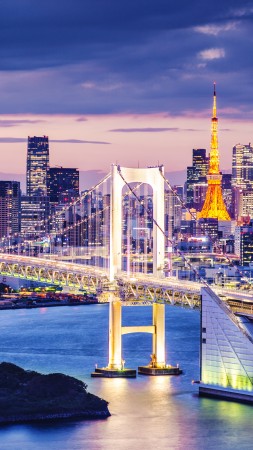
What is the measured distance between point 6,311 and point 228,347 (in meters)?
19.1

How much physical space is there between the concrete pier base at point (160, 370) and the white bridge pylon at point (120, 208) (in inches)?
58.3

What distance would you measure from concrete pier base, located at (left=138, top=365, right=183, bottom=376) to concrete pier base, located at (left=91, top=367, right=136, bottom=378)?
279mm

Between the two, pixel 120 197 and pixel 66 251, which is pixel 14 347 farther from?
pixel 66 251

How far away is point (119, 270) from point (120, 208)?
953mm

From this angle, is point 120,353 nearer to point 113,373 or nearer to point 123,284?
point 113,373

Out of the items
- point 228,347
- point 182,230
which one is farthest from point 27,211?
point 228,347

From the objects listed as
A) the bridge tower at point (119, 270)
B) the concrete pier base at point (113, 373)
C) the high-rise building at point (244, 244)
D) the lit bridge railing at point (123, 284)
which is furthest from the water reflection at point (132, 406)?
the high-rise building at point (244, 244)

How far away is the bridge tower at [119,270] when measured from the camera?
88.1 ft

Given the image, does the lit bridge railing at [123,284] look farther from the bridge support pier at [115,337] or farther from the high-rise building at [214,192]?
the high-rise building at [214,192]

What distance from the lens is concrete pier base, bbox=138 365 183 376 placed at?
87.8ft

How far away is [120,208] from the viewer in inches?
1087

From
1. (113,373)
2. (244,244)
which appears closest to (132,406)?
(113,373)

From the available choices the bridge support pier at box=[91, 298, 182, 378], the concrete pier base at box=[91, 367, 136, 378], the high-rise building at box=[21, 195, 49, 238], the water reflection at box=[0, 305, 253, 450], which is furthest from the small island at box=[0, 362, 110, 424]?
the high-rise building at box=[21, 195, 49, 238]

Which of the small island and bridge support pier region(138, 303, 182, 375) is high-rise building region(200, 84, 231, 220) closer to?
bridge support pier region(138, 303, 182, 375)
